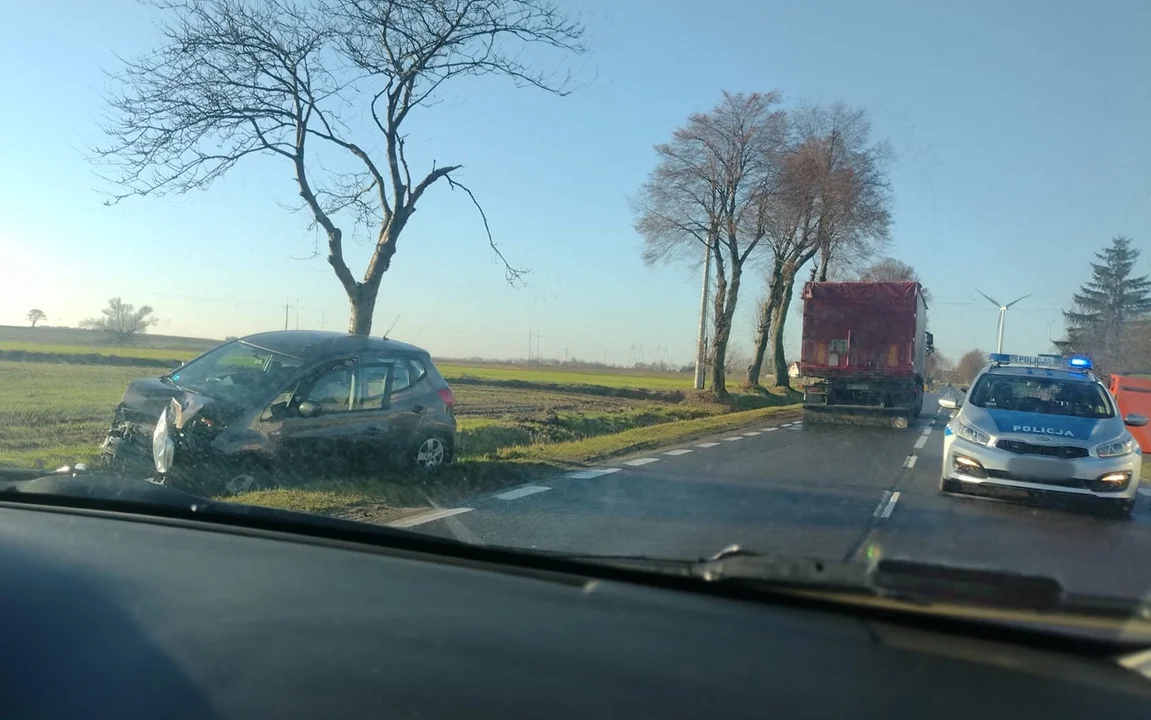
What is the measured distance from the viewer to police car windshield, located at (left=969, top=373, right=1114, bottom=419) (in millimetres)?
10102

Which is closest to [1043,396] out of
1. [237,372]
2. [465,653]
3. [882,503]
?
[882,503]

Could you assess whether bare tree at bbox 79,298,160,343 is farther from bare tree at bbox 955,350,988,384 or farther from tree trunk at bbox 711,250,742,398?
bare tree at bbox 955,350,988,384

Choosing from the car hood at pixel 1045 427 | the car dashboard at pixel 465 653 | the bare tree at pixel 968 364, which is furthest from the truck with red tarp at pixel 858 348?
the bare tree at pixel 968 364

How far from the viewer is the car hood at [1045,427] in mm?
9180

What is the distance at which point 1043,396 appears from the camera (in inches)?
412

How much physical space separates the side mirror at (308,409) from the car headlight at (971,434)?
22.4ft

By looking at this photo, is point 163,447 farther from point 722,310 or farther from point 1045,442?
point 722,310

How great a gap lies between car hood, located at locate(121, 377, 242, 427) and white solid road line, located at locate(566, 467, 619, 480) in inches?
157

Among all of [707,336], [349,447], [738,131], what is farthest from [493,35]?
[707,336]

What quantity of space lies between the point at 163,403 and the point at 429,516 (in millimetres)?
2852

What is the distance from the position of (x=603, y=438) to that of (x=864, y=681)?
13.4m

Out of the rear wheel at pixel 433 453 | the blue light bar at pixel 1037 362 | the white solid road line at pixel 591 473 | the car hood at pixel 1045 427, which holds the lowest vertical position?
the white solid road line at pixel 591 473

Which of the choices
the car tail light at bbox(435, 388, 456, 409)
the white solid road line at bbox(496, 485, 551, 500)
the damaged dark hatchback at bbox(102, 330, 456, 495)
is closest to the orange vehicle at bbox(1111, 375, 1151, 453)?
the white solid road line at bbox(496, 485, 551, 500)

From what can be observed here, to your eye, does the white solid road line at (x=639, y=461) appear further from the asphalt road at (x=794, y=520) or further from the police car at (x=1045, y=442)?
the police car at (x=1045, y=442)
